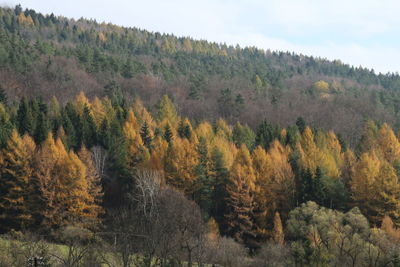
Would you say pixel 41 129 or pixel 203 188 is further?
pixel 41 129

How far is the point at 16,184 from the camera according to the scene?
165 feet

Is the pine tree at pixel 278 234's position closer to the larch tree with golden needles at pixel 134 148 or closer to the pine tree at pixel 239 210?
the pine tree at pixel 239 210

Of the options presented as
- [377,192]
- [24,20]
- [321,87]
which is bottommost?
[377,192]

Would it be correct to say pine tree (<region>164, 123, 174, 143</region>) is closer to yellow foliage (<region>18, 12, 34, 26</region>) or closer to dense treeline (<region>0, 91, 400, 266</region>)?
dense treeline (<region>0, 91, 400, 266</region>)

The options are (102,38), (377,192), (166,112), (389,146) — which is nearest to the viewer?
(377,192)

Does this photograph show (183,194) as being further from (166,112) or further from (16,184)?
(166,112)

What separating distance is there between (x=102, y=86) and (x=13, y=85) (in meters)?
21.9

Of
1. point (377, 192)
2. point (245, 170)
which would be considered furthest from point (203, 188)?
point (377, 192)

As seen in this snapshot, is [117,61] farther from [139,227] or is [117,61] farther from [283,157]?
[139,227]

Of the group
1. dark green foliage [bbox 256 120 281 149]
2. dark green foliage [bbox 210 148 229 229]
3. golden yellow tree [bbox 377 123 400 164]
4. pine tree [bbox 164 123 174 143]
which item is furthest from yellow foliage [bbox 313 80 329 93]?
dark green foliage [bbox 210 148 229 229]

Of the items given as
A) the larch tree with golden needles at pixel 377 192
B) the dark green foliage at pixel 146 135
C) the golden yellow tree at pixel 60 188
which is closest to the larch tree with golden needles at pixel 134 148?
the dark green foliage at pixel 146 135

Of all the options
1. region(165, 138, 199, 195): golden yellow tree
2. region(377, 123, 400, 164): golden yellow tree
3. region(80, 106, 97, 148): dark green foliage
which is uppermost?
region(377, 123, 400, 164): golden yellow tree

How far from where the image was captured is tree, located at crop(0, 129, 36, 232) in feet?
161

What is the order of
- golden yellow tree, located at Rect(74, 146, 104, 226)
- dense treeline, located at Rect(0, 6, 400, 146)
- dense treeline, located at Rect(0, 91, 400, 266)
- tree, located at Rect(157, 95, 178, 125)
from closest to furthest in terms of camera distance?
dense treeline, located at Rect(0, 91, 400, 266) → golden yellow tree, located at Rect(74, 146, 104, 226) → tree, located at Rect(157, 95, 178, 125) → dense treeline, located at Rect(0, 6, 400, 146)
